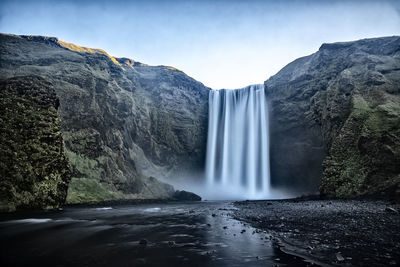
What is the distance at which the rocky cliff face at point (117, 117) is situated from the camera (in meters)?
41.4

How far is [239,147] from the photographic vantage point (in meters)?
61.1

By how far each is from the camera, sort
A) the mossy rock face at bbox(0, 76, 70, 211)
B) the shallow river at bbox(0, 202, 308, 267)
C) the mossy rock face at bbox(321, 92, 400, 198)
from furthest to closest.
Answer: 1. the mossy rock face at bbox(321, 92, 400, 198)
2. the mossy rock face at bbox(0, 76, 70, 211)
3. the shallow river at bbox(0, 202, 308, 267)

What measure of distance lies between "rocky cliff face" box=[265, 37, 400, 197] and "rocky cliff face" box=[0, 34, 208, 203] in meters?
24.5

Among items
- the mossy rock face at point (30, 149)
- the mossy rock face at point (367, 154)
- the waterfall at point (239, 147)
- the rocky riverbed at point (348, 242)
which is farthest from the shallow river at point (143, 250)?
the waterfall at point (239, 147)

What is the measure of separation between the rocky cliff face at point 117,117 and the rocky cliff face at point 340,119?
24542 millimetres

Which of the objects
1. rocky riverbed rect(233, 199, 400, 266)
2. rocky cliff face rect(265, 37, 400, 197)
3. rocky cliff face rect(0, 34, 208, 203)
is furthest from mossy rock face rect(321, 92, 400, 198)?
rocky cliff face rect(0, 34, 208, 203)

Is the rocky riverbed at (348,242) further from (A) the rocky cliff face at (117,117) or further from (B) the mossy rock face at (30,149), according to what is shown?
→ (A) the rocky cliff face at (117,117)

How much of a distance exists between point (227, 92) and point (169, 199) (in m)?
36.1

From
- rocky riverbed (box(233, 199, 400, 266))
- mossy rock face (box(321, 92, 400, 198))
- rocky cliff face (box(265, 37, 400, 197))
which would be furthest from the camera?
rocky cliff face (box(265, 37, 400, 197))

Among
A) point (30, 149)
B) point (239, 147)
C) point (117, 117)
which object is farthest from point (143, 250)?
point (239, 147)

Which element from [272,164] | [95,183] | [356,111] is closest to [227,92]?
[272,164]

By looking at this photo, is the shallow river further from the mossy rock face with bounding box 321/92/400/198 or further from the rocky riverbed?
the mossy rock face with bounding box 321/92/400/198

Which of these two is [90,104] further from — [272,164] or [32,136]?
[272,164]

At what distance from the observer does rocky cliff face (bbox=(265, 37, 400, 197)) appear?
2558 centimetres
